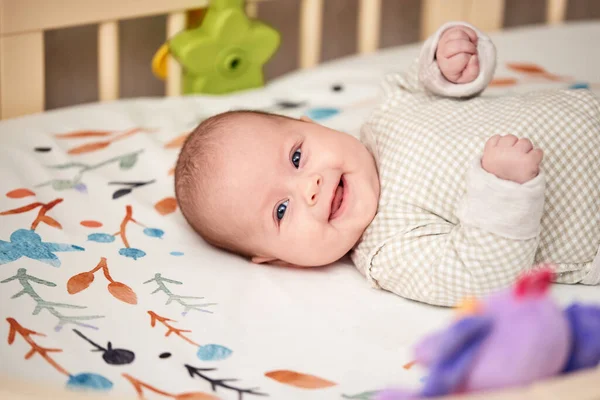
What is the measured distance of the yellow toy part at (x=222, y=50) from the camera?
152 centimetres

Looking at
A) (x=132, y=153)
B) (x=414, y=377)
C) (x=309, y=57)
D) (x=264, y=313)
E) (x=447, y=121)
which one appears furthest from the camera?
(x=309, y=57)

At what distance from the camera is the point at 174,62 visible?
1.58m

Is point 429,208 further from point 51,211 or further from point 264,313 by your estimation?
point 51,211

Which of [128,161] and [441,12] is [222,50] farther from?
[441,12]

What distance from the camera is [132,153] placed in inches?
51.7

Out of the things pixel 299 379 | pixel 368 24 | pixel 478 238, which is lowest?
pixel 299 379

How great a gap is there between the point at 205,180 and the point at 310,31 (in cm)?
78

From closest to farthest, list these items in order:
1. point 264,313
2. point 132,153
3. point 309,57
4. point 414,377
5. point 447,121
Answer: point 414,377, point 264,313, point 447,121, point 132,153, point 309,57

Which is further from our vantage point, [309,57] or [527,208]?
[309,57]

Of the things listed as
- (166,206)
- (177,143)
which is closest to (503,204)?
(166,206)

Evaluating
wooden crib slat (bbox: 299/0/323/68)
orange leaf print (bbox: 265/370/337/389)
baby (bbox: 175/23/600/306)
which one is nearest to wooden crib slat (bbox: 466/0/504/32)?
wooden crib slat (bbox: 299/0/323/68)

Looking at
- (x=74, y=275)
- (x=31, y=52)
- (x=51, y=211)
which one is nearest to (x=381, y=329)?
(x=74, y=275)

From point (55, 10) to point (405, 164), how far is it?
723mm

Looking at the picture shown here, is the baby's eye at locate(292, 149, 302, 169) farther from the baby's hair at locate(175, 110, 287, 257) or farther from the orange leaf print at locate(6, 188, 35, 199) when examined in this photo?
the orange leaf print at locate(6, 188, 35, 199)
